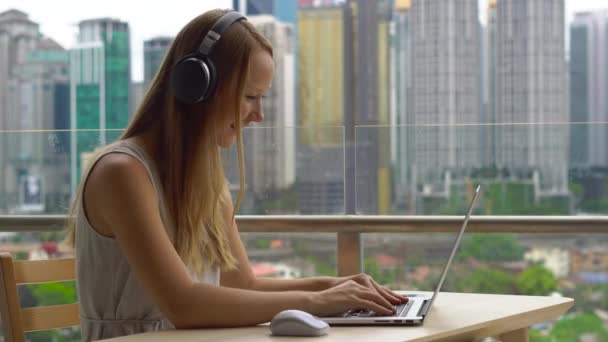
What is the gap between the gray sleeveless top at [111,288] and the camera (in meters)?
1.49

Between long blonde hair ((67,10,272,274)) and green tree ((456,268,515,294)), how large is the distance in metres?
1.88

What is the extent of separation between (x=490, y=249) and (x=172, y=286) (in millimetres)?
2133

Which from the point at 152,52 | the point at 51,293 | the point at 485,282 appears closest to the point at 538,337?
the point at 485,282

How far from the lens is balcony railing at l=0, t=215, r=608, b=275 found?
8.64 ft

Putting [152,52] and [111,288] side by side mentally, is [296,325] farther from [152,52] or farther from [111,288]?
[152,52]

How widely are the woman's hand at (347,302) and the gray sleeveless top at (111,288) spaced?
28cm

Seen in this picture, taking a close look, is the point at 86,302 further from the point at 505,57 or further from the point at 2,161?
the point at 505,57

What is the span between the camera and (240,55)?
1567mm

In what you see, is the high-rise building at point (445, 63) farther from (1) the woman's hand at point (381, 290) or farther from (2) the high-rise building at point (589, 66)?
(1) the woman's hand at point (381, 290)

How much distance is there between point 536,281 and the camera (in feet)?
11.2

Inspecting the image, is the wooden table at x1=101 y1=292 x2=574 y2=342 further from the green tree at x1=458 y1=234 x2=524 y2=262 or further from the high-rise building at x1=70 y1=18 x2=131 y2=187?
the high-rise building at x1=70 y1=18 x2=131 y2=187

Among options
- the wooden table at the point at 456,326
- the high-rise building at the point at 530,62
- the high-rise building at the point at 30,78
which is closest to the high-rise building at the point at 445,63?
the high-rise building at the point at 530,62

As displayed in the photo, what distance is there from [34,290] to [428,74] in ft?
20.9

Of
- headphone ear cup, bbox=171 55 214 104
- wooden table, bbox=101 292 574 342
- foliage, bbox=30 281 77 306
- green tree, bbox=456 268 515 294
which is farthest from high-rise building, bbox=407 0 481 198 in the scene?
headphone ear cup, bbox=171 55 214 104
